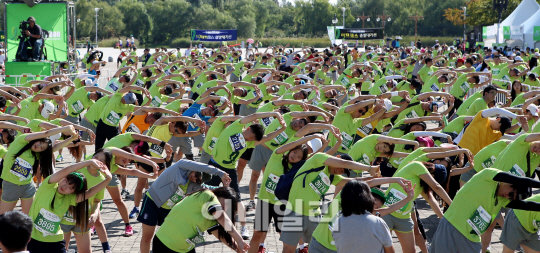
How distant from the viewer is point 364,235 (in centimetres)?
411

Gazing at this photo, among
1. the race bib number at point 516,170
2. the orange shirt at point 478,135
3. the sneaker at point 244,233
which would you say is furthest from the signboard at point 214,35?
the race bib number at point 516,170

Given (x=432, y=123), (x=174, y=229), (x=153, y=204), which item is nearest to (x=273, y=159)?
(x=153, y=204)

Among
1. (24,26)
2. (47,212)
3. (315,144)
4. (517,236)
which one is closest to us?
(47,212)

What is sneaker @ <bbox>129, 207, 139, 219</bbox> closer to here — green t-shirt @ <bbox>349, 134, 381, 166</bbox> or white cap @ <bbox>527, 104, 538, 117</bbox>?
green t-shirt @ <bbox>349, 134, 381, 166</bbox>

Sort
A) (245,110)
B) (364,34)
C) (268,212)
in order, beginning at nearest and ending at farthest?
1. (268,212)
2. (245,110)
3. (364,34)

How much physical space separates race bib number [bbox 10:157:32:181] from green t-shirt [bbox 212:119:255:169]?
2.11 meters

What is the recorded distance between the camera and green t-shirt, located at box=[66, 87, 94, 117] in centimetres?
1077

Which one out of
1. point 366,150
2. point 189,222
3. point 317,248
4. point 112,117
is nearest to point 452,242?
point 317,248

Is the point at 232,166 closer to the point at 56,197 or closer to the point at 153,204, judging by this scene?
the point at 153,204

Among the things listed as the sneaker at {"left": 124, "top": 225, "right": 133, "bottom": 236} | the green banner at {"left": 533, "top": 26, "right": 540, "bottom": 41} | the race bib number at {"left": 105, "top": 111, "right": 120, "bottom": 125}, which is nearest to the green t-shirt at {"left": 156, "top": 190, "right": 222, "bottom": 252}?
the sneaker at {"left": 124, "top": 225, "right": 133, "bottom": 236}

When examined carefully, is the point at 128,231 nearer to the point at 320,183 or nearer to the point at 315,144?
the point at 315,144

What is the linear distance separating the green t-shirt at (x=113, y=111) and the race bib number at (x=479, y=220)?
6.54 m

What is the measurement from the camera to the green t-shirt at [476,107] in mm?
9375

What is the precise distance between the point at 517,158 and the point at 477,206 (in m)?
1.54
